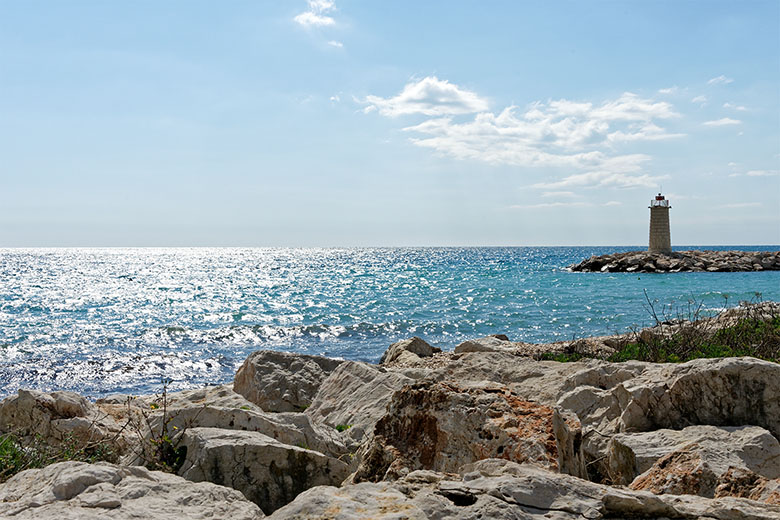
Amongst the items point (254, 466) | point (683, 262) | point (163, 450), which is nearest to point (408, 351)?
point (163, 450)

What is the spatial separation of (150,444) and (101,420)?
128 inches

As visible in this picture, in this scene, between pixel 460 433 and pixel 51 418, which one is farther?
pixel 51 418

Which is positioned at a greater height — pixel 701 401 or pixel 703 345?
pixel 701 401

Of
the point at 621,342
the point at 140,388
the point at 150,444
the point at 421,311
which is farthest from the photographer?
the point at 421,311

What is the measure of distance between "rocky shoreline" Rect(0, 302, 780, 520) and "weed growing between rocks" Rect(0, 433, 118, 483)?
16 centimetres

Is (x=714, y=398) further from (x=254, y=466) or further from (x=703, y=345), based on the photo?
(x=703, y=345)

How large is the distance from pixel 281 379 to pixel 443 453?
5.32 m

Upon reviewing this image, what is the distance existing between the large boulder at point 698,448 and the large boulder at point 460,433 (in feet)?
1.84

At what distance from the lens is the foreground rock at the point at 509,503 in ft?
7.80

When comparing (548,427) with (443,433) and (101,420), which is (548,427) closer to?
(443,433)

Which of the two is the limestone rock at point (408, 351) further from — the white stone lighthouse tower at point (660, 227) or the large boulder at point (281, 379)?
the white stone lighthouse tower at point (660, 227)

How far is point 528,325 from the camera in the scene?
26766 mm

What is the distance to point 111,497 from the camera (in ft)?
9.09

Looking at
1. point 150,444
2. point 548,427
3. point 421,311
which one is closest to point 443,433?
point 548,427
